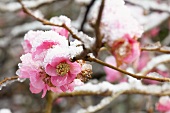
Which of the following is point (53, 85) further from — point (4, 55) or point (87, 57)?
point (4, 55)

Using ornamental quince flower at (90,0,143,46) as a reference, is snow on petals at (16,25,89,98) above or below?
below

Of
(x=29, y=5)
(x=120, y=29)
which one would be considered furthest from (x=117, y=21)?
(x=29, y=5)

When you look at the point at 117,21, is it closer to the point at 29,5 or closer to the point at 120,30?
the point at 120,30

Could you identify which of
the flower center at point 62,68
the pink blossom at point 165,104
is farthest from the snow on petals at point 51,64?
the pink blossom at point 165,104

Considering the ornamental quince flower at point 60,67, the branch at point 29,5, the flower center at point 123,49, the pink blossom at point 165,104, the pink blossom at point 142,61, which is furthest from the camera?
the pink blossom at point 142,61

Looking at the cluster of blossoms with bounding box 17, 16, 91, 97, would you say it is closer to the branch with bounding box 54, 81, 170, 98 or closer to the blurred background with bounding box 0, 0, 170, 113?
the branch with bounding box 54, 81, 170, 98

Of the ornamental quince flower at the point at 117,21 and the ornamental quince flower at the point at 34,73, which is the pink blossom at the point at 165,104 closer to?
the ornamental quince flower at the point at 117,21

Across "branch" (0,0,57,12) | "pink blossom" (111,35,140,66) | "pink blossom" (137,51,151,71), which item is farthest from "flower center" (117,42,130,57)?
"pink blossom" (137,51,151,71)
